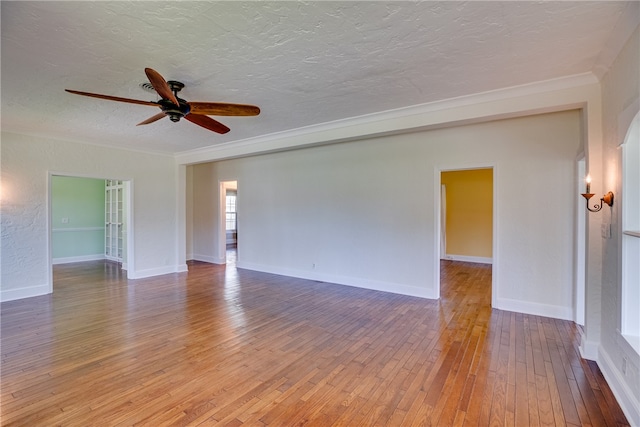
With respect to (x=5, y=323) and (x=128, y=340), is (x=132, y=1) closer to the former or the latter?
(x=128, y=340)

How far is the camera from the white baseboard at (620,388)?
1915mm

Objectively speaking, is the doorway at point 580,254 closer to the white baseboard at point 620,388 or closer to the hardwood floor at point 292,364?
the hardwood floor at point 292,364

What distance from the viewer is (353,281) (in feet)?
17.6

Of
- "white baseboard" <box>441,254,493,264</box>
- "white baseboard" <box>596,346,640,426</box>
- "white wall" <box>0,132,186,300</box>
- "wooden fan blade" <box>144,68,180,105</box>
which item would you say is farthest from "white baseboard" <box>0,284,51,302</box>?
"white baseboard" <box>441,254,493,264</box>

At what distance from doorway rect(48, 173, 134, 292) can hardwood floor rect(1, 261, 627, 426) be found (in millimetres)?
3514

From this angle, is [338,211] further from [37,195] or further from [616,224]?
[37,195]

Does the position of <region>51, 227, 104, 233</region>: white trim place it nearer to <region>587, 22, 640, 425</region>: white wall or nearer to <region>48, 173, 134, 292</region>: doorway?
<region>48, 173, 134, 292</region>: doorway

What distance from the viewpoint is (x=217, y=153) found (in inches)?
242

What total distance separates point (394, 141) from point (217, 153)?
361 cm

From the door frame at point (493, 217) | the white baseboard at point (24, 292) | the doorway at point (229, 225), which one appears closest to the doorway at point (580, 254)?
the door frame at point (493, 217)

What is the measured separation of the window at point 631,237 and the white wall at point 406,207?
1.70 meters

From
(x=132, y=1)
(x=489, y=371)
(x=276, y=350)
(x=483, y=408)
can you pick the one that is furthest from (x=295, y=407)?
(x=132, y=1)

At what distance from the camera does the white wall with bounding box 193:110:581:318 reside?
379 cm

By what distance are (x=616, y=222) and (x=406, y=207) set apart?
266 cm
